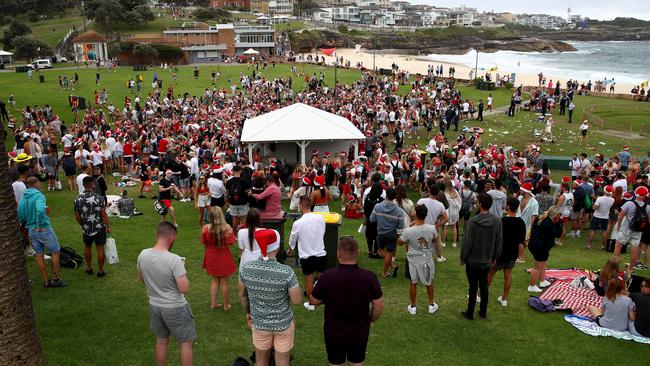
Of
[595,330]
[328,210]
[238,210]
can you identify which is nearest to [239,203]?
[238,210]

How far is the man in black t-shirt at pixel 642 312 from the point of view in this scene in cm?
628

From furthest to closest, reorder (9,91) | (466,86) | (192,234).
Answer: (466,86), (9,91), (192,234)

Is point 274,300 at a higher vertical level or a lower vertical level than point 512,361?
higher

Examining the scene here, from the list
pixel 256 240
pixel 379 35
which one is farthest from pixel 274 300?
pixel 379 35

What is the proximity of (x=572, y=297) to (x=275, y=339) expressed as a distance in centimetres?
530

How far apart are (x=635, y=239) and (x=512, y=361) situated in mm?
5134

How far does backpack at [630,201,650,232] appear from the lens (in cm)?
911

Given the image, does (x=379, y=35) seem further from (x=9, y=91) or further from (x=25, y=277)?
(x=25, y=277)

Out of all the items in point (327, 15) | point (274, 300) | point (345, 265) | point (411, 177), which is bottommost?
point (411, 177)

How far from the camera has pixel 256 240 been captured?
5.29 metres

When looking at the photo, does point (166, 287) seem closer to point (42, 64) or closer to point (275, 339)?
point (275, 339)

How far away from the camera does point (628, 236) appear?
934 centimetres

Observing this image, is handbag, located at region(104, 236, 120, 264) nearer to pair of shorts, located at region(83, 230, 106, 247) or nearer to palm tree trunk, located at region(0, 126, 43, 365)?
pair of shorts, located at region(83, 230, 106, 247)

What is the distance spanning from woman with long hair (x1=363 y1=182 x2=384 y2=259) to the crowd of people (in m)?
0.03
